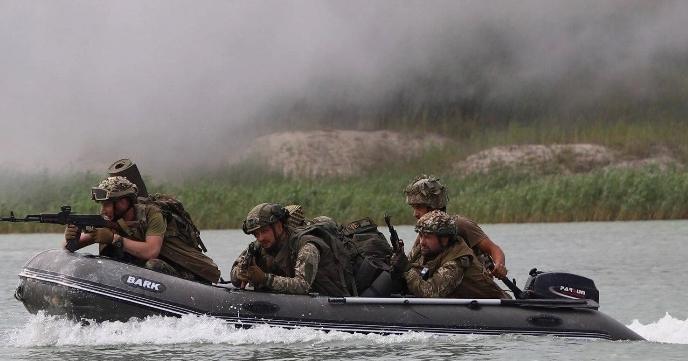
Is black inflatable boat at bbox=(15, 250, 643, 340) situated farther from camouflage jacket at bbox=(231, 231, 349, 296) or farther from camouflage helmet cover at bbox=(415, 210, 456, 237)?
camouflage helmet cover at bbox=(415, 210, 456, 237)

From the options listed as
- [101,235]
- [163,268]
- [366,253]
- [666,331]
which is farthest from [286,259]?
[666,331]

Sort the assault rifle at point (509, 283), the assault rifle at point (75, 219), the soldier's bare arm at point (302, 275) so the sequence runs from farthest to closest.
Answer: the assault rifle at point (509, 283), the assault rifle at point (75, 219), the soldier's bare arm at point (302, 275)

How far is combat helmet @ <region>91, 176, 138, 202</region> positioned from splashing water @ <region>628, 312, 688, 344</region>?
589 centimetres

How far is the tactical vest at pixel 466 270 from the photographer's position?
54.4ft

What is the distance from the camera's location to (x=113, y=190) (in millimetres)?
16766

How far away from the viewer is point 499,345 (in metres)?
17.0

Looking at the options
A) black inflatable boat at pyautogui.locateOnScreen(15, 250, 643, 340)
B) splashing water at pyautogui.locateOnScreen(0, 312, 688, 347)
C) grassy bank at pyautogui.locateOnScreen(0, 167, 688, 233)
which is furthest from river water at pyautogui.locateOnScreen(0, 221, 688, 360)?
grassy bank at pyautogui.locateOnScreen(0, 167, 688, 233)

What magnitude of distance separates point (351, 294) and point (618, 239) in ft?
83.9

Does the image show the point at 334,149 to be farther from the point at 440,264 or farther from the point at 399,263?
the point at 399,263

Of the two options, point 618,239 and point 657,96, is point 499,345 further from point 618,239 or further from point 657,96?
point 657,96

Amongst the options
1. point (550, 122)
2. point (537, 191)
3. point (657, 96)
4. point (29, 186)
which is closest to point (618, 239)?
point (537, 191)

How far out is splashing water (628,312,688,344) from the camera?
59.7 ft

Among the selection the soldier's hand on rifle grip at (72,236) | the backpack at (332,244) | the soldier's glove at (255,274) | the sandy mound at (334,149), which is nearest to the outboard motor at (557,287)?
the backpack at (332,244)

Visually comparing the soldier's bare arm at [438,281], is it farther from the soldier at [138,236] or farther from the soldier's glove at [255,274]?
the soldier at [138,236]
